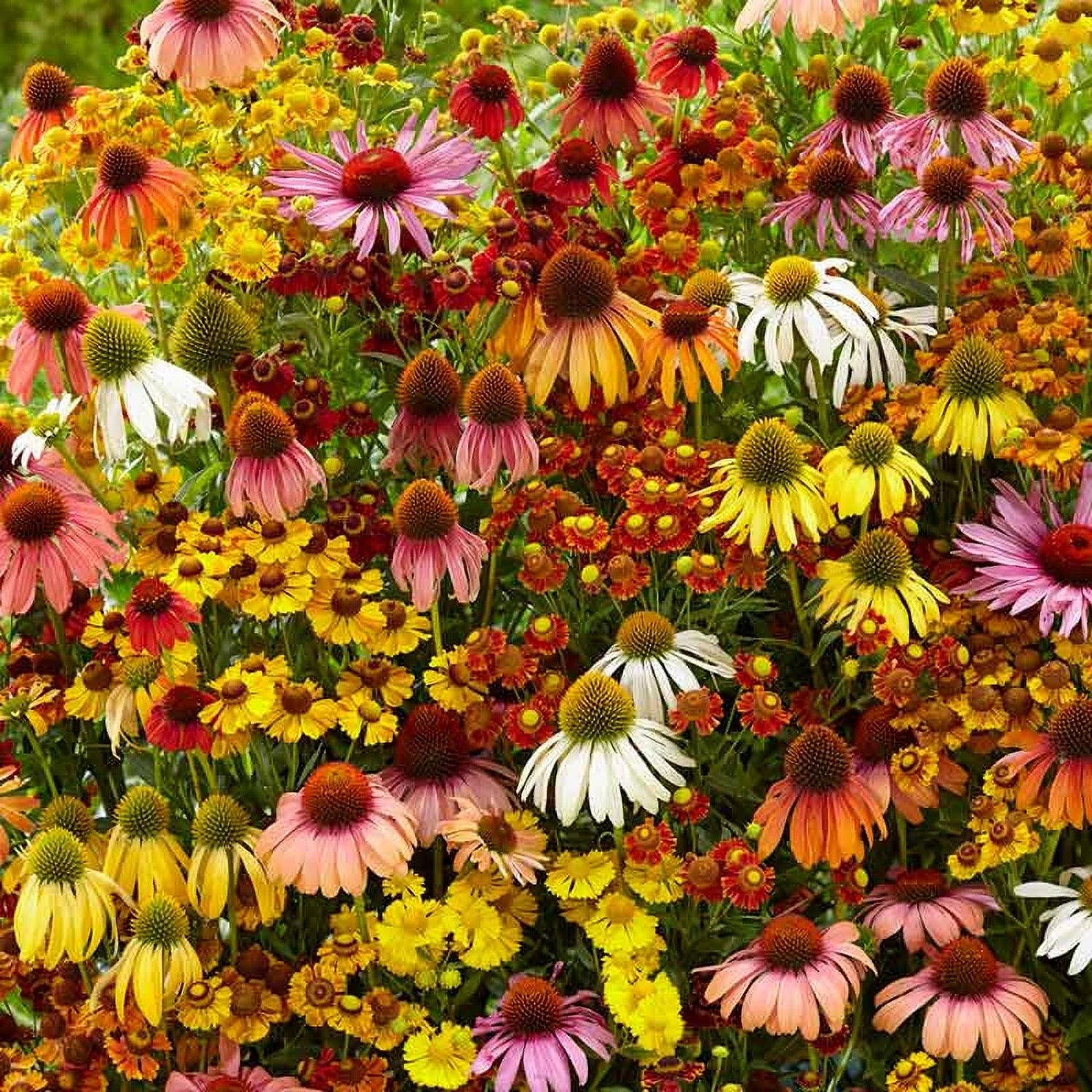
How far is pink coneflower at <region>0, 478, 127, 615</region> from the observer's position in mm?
1894

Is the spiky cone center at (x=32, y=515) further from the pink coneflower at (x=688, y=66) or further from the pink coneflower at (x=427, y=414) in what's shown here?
the pink coneflower at (x=688, y=66)

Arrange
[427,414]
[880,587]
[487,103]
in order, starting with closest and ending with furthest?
[880,587] → [427,414] → [487,103]

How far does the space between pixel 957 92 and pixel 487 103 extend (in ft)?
1.68

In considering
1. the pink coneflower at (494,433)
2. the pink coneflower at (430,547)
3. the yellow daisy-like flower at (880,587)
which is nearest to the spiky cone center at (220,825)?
the pink coneflower at (430,547)

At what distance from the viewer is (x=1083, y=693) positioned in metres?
1.96

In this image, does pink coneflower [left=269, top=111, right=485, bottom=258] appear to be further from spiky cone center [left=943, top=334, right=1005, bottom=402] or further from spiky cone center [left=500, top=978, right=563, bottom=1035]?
spiky cone center [left=500, top=978, right=563, bottom=1035]

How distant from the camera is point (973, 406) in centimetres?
197

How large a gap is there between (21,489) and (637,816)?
0.70 meters

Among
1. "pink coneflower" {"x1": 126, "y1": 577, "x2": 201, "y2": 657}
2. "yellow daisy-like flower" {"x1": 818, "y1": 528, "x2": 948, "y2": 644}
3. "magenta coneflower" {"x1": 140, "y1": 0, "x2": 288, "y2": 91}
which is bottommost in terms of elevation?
"pink coneflower" {"x1": 126, "y1": 577, "x2": 201, "y2": 657}

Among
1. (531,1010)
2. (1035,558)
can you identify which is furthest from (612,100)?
(531,1010)

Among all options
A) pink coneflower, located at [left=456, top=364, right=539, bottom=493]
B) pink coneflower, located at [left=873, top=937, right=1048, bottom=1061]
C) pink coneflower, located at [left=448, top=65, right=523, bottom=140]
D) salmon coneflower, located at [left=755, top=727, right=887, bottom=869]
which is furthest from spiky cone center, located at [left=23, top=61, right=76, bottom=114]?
pink coneflower, located at [left=873, top=937, right=1048, bottom=1061]

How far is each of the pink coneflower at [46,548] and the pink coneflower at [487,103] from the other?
0.61 meters

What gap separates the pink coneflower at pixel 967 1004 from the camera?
1811 mm

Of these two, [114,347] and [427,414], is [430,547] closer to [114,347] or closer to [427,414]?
[427,414]
